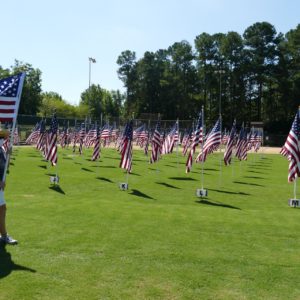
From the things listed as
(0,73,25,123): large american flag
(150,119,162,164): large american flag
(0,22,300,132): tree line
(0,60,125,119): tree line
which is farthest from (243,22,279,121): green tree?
(0,73,25,123): large american flag

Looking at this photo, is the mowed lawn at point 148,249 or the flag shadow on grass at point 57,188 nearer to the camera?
the mowed lawn at point 148,249

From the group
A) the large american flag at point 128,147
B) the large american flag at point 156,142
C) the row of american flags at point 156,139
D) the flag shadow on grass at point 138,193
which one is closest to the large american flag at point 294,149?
the row of american flags at point 156,139

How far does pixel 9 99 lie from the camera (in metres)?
8.98

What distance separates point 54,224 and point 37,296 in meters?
4.48

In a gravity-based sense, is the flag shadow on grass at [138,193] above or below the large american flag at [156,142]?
below

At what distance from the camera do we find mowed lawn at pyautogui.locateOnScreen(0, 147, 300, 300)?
651 cm

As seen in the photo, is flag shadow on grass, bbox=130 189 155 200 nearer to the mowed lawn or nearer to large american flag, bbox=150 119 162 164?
the mowed lawn

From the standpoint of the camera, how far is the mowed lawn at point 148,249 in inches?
256

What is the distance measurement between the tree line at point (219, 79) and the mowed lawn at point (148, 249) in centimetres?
7127

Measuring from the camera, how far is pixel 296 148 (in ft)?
49.2

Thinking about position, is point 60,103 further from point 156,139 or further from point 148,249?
point 148,249

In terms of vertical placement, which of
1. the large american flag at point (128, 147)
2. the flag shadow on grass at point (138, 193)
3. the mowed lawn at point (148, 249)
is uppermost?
the large american flag at point (128, 147)

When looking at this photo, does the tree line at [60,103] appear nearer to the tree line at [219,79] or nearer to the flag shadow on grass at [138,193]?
the tree line at [219,79]

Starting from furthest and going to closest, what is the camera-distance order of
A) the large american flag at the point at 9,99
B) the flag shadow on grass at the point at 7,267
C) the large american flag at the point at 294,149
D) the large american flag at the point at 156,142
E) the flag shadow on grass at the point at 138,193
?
the large american flag at the point at 156,142
the flag shadow on grass at the point at 138,193
the large american flag at the point at 294,149
the large american flag at the point at 9,99
the flag shadow on grass at the point at 7,267
